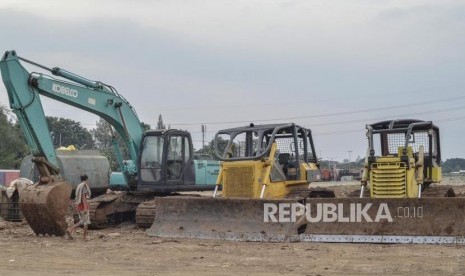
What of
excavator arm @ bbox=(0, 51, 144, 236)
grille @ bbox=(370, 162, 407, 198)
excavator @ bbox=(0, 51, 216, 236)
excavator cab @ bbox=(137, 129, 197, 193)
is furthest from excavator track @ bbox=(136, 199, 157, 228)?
grille @ bbox=(370, 162, 407, 198)

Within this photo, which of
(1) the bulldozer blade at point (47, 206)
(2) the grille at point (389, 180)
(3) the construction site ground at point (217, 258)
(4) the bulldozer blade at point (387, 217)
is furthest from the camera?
(1) the bulldozer blade at point (47, 206)

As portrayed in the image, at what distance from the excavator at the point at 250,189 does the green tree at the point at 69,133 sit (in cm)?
7772

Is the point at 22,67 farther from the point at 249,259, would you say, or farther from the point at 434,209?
the point at 434,209

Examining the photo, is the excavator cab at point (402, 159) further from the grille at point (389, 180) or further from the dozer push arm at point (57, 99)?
the dozer push arm at point (57, 99)

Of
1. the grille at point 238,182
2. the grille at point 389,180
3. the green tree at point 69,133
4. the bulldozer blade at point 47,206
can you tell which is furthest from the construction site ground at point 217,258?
the green tree at point 69,133

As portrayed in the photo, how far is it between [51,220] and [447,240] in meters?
8.62

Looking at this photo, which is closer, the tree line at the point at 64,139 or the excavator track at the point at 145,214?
the excavator track at the point at 145,214

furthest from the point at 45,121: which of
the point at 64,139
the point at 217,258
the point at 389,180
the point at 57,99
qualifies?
the point at 64,139

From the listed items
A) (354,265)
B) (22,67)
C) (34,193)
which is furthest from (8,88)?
(354,265)

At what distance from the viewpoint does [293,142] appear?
16281 mm

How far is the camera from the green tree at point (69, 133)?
307 feet

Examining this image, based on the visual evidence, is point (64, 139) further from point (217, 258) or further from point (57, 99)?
point (217, 258)

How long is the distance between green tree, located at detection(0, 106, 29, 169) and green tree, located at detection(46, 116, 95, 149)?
2070cm

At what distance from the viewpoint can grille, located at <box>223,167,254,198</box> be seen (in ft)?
50.3
